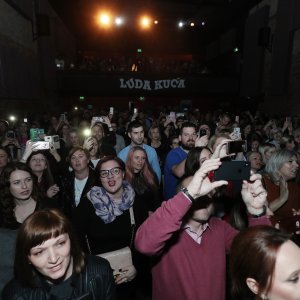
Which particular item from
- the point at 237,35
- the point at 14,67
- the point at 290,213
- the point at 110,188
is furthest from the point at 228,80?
the point at 110,188

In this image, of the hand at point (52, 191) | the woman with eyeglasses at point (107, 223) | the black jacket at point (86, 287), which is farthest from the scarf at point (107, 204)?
the hand at point (52, 191)

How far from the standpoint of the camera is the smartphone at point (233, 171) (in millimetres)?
1560

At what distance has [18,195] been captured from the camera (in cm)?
256

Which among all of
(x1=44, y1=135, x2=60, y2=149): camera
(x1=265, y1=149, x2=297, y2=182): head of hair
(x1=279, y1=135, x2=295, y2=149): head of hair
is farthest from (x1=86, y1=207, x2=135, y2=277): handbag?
(x1=279, y1=135, x2=295, y2=149): head of hair

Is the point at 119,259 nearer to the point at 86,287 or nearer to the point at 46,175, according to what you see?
the point at 86,287

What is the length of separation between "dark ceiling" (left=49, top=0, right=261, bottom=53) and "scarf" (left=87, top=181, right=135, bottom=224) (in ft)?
44.4

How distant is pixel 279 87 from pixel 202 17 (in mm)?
8929

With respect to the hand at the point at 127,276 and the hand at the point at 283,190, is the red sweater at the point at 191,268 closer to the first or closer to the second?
the hand at the point at 127,276

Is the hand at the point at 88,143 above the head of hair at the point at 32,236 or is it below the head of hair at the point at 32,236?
above

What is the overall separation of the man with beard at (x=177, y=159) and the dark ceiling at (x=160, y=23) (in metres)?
11.9

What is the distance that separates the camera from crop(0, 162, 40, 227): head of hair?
8.14 ft

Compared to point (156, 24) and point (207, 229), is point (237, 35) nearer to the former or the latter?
point (156, 24)

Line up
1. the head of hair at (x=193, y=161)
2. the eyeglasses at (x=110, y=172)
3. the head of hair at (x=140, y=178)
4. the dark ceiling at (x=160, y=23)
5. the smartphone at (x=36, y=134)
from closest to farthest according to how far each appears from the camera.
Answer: the eyeglasses at (x=110, y=172) → the head of hair at (x=193, y=161) → the head of hair at (x=140, y=178) → the smartphone at (x=36, y=134) → the dark ceiling at (x=160, y=23)

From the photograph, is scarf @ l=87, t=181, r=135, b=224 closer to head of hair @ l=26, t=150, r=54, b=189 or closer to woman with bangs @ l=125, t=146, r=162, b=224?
woman with bangs @ l=125, t=146, r=162, b=224
